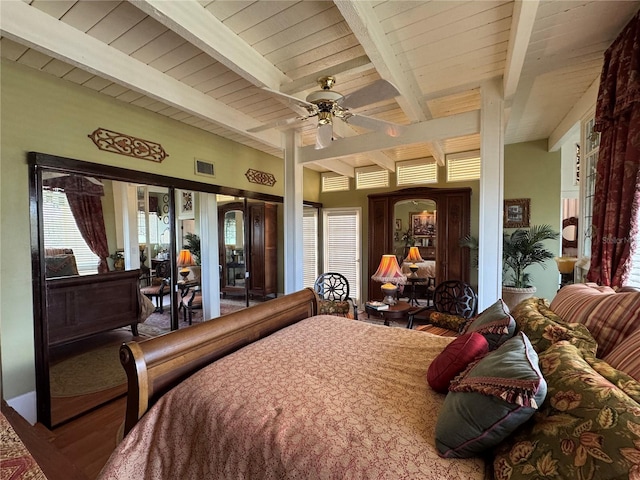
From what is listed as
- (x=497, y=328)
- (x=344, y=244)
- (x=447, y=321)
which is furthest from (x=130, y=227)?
(x=344, y=244)

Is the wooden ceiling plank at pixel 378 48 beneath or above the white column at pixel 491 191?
above

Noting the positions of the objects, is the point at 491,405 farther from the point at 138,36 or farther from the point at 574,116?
the point at 574,116

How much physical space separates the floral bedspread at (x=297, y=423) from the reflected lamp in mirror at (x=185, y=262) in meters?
2.12

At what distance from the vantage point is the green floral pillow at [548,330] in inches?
46.7

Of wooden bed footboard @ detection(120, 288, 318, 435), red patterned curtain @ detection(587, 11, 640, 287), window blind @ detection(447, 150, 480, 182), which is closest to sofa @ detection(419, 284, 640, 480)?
red patterned curtain @ detection(587, 11, 640, 287)

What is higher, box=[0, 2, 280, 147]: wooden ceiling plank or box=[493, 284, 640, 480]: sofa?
box=[0, 2, 280, 147]: wooden ceiling plank

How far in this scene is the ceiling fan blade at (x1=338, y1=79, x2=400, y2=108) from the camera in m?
1.84

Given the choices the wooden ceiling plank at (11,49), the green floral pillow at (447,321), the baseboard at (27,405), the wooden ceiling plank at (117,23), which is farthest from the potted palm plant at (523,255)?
the wooden ceiling plank at (11,49)

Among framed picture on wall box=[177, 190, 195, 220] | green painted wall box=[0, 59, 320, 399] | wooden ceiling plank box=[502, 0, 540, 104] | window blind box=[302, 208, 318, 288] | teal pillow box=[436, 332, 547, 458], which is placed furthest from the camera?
window blind box=[302, 208, 318, 288]

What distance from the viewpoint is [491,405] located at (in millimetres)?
880

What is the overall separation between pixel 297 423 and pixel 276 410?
0.12m

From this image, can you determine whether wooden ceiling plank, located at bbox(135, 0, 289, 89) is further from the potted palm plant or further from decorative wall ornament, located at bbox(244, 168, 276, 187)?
the potted palm plant

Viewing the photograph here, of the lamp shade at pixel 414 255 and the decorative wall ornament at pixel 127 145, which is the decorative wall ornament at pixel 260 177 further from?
the lamp shade at pixel 414 255

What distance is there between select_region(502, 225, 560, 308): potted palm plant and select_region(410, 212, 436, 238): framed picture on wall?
1081mm
